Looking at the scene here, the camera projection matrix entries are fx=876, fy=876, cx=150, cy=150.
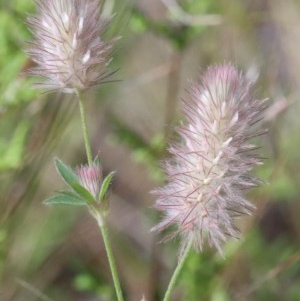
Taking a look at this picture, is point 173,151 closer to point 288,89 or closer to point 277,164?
point 277,164

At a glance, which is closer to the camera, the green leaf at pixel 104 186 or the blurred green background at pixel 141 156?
the green leaf at pixel 104 186

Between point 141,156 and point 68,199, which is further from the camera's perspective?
point 141,156

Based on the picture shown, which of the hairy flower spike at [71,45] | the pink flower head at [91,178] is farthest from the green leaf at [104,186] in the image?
the hairy flower spike at [71,45]

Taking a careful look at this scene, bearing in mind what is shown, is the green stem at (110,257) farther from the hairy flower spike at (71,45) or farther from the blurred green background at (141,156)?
the blurred green background at (141,156)

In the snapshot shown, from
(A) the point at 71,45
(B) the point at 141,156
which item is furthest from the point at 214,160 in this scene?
(B) the point at 141,156

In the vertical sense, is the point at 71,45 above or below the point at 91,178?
above

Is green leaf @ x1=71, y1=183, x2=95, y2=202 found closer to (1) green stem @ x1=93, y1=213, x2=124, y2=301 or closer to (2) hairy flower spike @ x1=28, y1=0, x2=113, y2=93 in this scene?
(1) green stem @ x1=93, y1=213, x2=124, y2=301

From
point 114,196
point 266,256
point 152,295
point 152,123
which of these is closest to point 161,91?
point 152,123

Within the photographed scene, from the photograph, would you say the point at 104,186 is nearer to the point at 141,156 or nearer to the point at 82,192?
the point at 82,192
